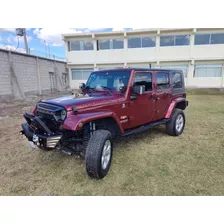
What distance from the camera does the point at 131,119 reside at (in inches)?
145

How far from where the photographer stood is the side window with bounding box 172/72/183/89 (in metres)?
4.99

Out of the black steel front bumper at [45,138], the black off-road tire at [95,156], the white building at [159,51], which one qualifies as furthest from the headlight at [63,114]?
the white building at [159,51]

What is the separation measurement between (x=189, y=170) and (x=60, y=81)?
17833 millimetres

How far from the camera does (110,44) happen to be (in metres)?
18.9

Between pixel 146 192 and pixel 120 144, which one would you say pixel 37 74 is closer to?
pixel 120 144

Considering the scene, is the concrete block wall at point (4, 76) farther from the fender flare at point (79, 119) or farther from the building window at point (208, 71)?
the building window at point (208, 71)

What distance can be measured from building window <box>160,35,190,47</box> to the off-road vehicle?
49.1 ft

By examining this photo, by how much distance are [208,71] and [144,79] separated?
17576 mm

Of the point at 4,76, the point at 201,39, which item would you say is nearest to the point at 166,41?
the point at 201,39

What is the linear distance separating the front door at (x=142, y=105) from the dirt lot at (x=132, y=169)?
69 centimetres

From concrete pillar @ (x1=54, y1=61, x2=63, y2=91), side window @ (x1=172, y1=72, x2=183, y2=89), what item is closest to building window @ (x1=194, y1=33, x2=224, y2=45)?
concrete pillar @ (x1=54, y1=61, x2=63, y2=91)

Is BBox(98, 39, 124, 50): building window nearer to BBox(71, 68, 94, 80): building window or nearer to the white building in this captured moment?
the white building

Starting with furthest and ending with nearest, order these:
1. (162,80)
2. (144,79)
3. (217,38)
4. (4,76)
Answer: (217,38)
(4,76)
(162,80)
(144,79)

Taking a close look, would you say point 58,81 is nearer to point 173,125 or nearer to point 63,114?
point 173,125
